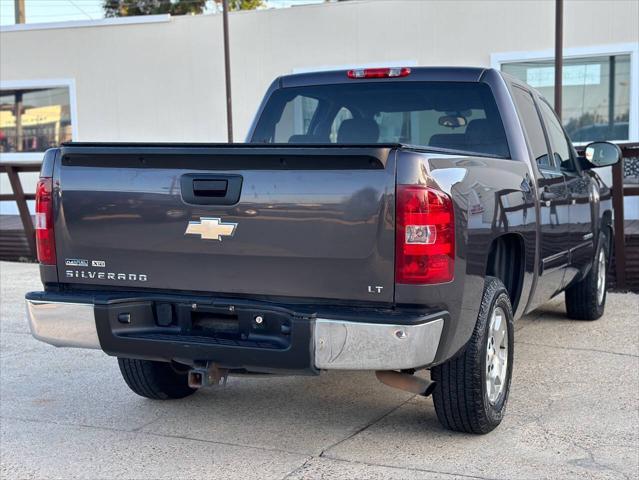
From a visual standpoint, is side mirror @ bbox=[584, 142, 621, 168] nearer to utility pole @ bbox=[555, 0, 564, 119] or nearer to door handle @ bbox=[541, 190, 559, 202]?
door handle @ bbox=[541, 190, 559, 202]

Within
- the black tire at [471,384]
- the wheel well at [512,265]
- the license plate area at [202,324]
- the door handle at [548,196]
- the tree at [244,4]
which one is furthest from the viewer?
the tree at [244,4]

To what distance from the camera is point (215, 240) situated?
4.11 m

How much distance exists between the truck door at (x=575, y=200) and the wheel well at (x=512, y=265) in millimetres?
1109

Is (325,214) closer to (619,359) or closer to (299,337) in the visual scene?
(299,337)

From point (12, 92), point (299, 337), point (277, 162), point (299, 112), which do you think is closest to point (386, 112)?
point (299, 112)

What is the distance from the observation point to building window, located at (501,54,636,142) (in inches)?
527

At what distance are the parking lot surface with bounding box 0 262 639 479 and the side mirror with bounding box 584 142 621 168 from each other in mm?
1366

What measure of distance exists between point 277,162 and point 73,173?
Result: 1057 millimetres

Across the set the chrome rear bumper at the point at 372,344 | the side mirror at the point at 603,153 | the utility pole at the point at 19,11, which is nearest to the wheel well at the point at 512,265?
the chrome rear bumper at the point at 372,344

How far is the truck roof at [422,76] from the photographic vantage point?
18.2 ft

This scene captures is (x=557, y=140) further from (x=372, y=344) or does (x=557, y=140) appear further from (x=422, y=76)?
(x=372, y=344)

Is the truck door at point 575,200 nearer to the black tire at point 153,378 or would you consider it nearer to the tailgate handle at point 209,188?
the black tire at point 153,378

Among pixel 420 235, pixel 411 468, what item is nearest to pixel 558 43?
pixel 420 235

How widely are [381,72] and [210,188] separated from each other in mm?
1986
